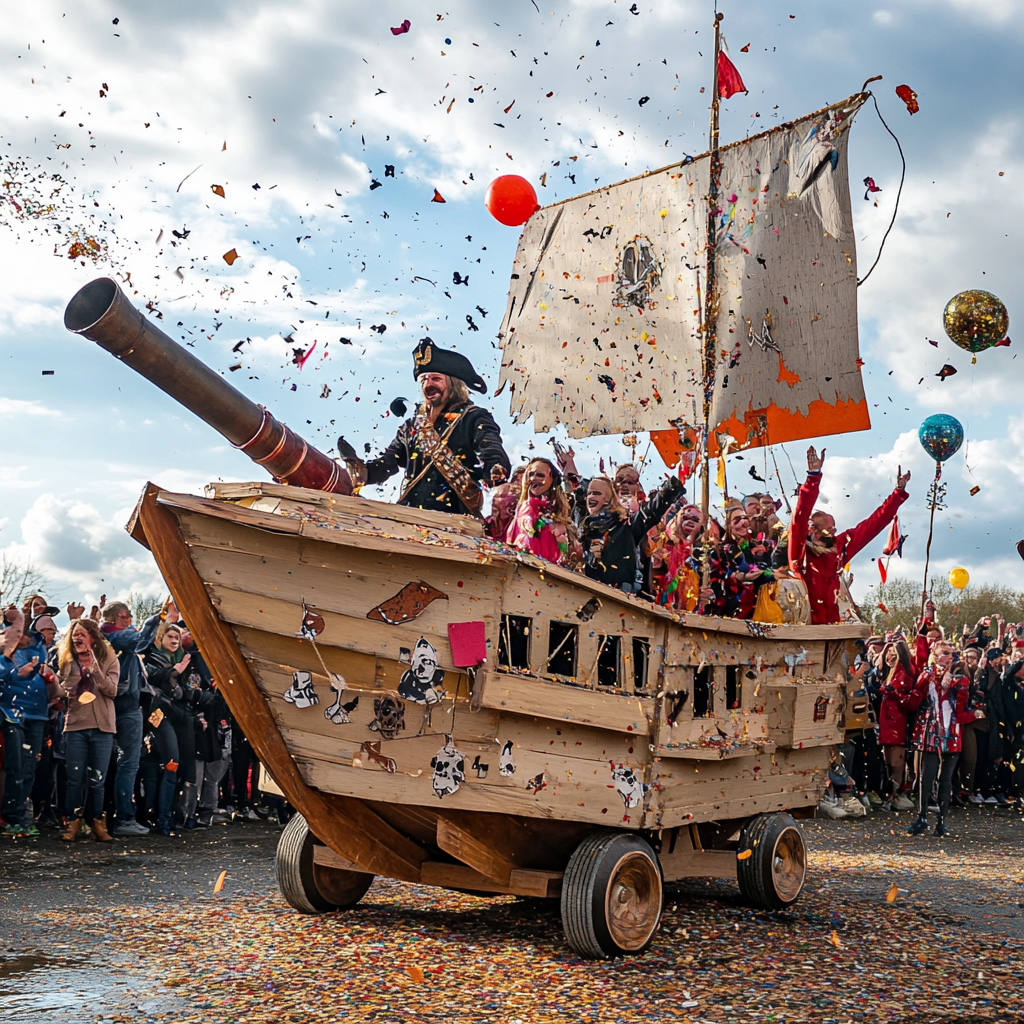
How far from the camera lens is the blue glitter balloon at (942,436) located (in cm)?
1731

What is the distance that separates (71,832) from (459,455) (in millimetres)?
5678

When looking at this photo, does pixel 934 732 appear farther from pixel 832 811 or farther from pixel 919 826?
pixel 832 811

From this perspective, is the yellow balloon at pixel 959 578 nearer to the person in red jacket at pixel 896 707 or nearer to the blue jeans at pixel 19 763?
the person in red jacket at pixel 896 707

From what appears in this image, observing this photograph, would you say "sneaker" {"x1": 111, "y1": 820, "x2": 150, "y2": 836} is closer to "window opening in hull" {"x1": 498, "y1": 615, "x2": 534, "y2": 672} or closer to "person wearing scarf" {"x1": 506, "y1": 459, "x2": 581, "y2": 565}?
"person wearing scarf" {"x1": 506, "y1": 459, "x2": 581, "y2": 565}

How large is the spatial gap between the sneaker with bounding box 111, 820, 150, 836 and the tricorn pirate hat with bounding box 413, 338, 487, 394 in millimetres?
5792

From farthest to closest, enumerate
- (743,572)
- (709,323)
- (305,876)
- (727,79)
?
(727,79) < (709,323) < (743,572) < (305,876)

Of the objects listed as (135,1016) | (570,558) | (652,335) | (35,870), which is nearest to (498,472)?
(570,558)

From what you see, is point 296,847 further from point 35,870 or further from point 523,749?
point 35,870

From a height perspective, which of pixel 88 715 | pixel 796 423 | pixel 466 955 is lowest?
pixel 466 955

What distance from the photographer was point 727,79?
1200cm

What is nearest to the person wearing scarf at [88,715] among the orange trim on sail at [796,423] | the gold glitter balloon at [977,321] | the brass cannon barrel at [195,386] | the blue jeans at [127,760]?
the blue jeans at [127,760]

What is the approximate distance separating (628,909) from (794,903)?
7.11 feet

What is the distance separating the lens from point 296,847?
6.62 meters

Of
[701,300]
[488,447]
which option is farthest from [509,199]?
[488,447]
